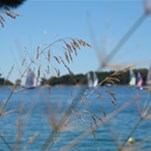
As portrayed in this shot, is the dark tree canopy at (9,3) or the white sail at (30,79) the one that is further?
the dark tree canopy at (9,3)

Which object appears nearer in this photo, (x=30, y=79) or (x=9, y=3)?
(x=30, y=79)

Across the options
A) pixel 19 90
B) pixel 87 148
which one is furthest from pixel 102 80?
pixel 87 148

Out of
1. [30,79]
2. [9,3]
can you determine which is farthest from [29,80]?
[9,3]

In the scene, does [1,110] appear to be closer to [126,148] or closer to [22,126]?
[22,126]

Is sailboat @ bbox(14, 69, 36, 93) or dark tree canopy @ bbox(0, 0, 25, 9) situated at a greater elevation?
dark tree canopy @ bbox(0, 0, 25, 9)

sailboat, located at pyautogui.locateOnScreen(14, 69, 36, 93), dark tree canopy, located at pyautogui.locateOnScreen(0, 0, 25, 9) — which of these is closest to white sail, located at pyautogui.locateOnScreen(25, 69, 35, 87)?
sailboat, located at pyautogui.locateOnScreen(14, 69, 36, 93)

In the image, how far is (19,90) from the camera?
174cm

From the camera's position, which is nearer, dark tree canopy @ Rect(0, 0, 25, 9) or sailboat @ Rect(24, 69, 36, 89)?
sailboat @ Rect(24, 69, 36, 89)

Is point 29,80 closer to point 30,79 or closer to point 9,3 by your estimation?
point 30,79

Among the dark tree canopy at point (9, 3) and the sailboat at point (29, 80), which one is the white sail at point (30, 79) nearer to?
the sailboat at point (29, 80)

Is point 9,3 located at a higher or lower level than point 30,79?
higher

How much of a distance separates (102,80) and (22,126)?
0.55 m

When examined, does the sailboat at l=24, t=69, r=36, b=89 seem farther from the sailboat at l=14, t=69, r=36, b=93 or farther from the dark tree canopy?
the dark tree canopy

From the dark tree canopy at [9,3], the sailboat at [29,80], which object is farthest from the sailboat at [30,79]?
the dark tree canopy at [9,3]
